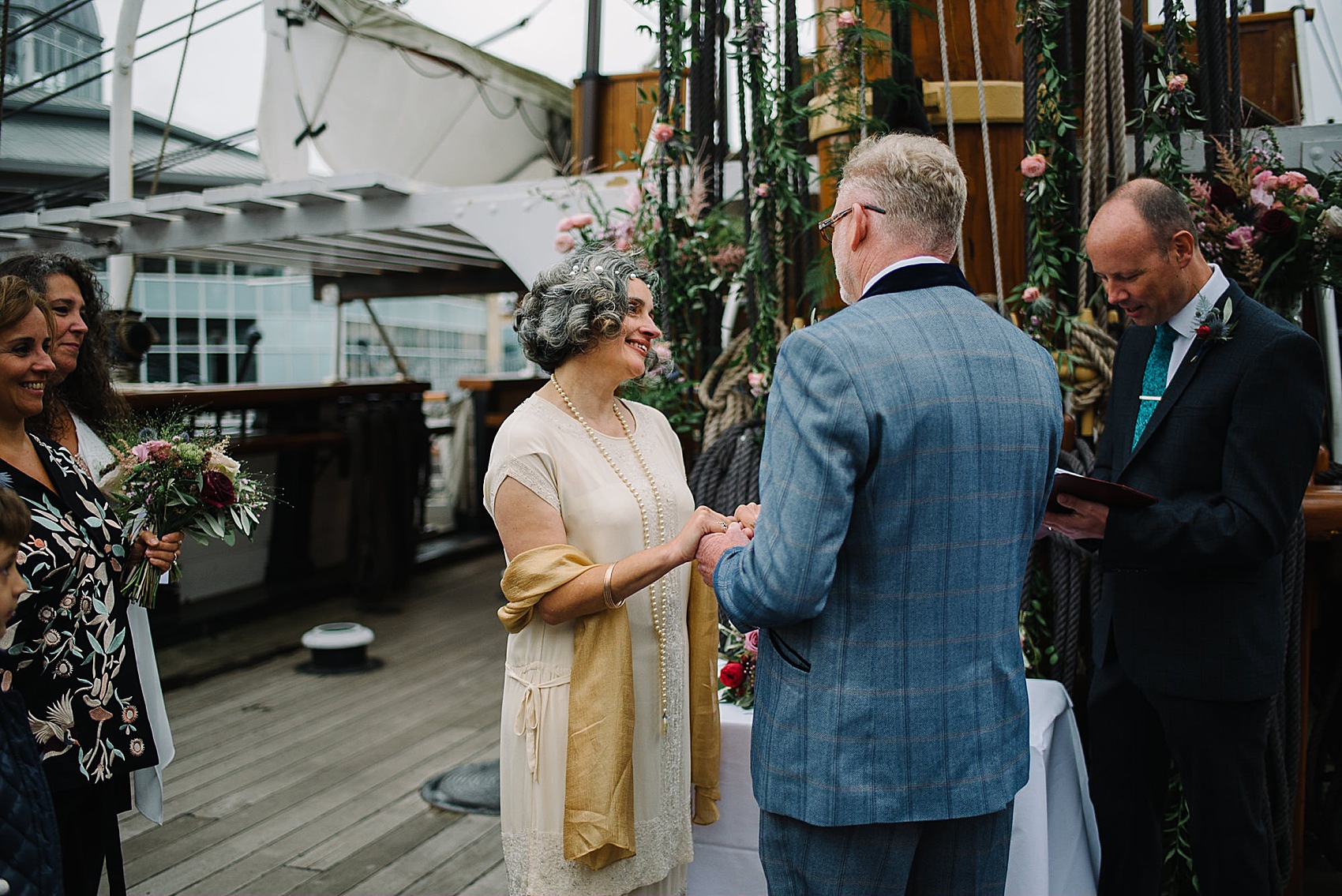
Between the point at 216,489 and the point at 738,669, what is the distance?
3.67 ft

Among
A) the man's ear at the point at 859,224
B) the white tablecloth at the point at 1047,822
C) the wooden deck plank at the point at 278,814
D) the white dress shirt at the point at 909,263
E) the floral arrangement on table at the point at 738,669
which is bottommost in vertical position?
the wooden deck plank at the point at 278,814

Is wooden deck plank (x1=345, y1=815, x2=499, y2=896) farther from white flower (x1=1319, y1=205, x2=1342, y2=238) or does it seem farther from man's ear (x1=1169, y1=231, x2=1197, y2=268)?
white flower (x1=1319, y1=205, x2=1342, y2=238)

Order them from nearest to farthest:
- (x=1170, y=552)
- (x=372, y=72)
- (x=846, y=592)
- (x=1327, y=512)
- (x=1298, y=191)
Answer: (x=846, y=592)
(x=1170, y=552)
(x=1327, y=512)
(x=1298, y=191)
(x=372, y=72)

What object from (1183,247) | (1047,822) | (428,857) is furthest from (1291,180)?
(428,857)

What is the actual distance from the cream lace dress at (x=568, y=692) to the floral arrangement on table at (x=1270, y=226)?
153cm

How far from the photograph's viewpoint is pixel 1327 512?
218 centimetres

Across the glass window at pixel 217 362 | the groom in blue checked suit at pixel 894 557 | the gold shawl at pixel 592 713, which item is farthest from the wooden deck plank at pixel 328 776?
the glass window at pixel 217 362

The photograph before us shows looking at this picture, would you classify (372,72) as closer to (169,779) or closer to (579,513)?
(169,779)

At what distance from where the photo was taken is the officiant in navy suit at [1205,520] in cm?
167

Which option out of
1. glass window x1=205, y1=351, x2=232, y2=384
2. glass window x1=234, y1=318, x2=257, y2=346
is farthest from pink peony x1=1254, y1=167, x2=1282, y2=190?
glass window x1=234, y1=318, x2=257, y2=346

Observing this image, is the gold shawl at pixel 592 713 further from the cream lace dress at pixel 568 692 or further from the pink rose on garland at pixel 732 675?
the pink rose on garland at pixel 732 675

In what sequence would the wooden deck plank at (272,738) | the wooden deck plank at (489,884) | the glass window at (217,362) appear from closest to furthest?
the wooden deck plank at (489,884) < the wooden deck plank at (272,738) < the glass window at (217,362)

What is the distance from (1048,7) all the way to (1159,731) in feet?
5.73

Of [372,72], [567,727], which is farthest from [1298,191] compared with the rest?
[372,72]
